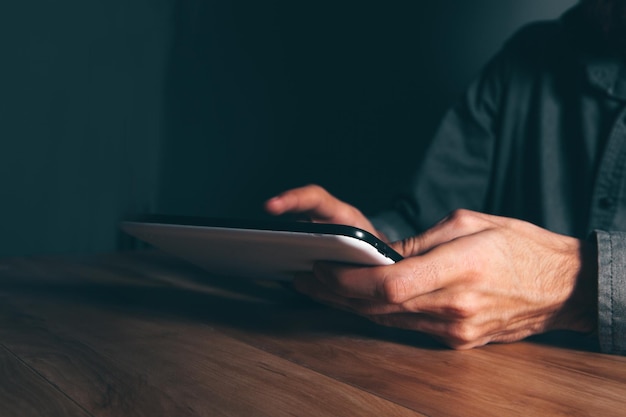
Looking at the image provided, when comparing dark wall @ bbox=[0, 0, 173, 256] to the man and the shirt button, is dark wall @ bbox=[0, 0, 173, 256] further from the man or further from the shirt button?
the shirt button

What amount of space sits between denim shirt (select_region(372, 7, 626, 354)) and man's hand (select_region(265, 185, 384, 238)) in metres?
0.23

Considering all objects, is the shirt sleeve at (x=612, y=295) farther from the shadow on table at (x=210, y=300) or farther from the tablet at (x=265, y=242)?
the tablet at (x=265, y=242)

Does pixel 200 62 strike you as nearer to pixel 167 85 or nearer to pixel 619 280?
pixel 167 85

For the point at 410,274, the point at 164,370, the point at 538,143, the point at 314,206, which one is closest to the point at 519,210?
the point at 538,143

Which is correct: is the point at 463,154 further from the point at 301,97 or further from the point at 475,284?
the point at 475,284

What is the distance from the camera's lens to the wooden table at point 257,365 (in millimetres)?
458

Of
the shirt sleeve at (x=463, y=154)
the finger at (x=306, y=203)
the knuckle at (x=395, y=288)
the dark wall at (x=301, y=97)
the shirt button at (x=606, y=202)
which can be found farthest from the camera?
the dark wall at (x=301, y=97)

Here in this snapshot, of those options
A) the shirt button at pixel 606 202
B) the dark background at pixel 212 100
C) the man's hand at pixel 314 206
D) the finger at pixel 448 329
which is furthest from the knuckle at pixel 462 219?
the dark background at pixel 212 100

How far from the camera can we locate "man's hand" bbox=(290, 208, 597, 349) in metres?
0.59

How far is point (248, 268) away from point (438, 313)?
248mm

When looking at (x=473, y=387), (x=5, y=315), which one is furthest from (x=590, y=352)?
(x=5, y=315)

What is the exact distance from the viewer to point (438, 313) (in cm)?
62

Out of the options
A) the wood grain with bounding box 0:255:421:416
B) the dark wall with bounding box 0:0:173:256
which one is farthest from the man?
the dark wall with bounding box 0:0:173:256

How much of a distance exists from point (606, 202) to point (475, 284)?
64 cm
